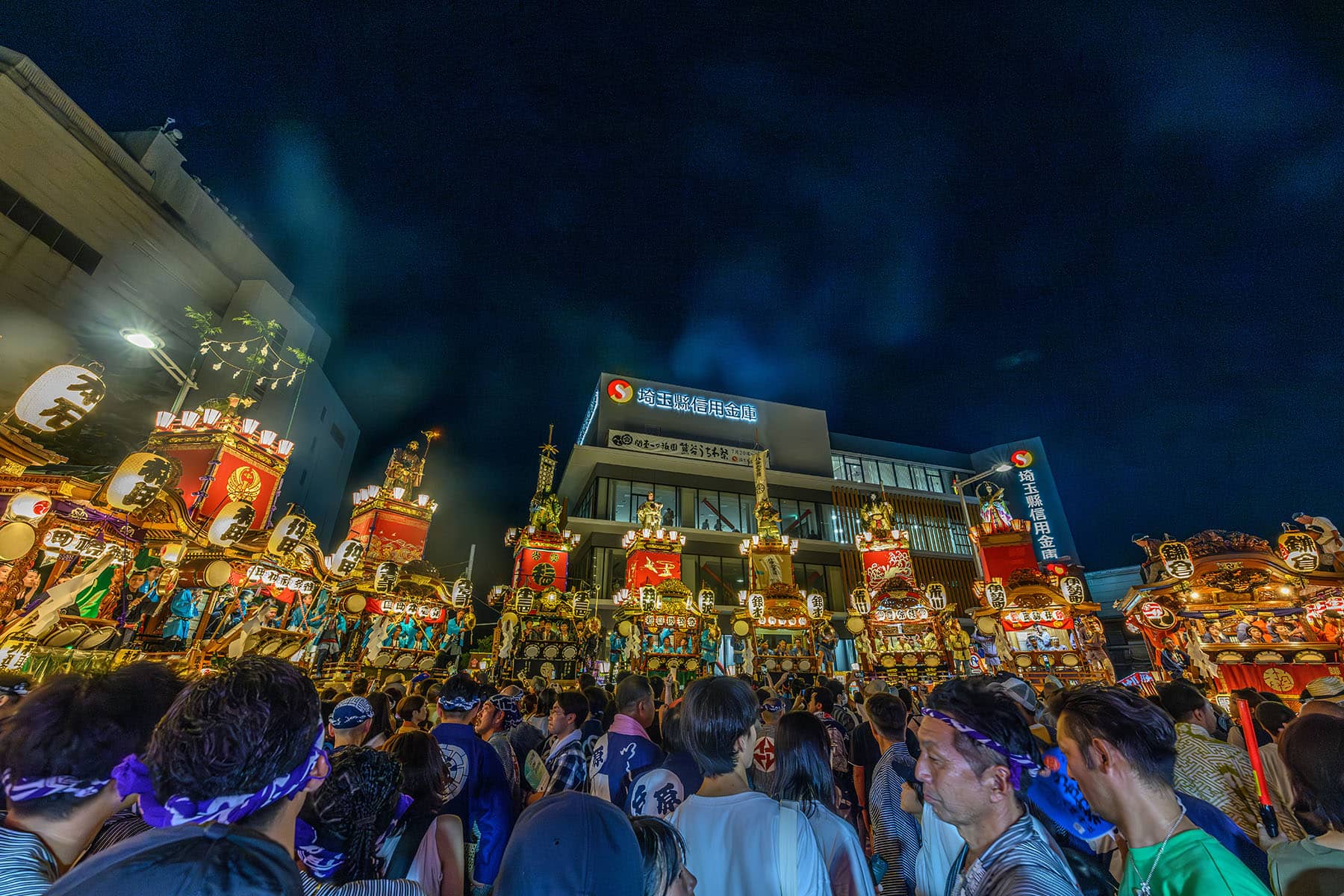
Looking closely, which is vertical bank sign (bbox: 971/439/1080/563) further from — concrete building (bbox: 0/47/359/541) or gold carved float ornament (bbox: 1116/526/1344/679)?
concrete building (bbox: 0/47/359/541)

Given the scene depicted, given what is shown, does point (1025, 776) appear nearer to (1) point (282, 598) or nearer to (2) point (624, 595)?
(1) point (282, 598)

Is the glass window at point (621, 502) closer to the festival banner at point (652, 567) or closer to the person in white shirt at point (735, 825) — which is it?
the festival banner at point (652, 567)

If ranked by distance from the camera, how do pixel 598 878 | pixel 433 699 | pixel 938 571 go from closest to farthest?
pixel 598 878
pixel 433 699
pixel 938 571

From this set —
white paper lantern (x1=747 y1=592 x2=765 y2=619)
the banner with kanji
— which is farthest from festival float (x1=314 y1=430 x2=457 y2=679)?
the banner with kanji

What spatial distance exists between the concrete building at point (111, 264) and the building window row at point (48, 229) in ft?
0.12

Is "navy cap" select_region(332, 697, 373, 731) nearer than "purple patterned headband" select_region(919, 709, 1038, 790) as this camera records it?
No

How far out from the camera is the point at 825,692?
789 centimetres

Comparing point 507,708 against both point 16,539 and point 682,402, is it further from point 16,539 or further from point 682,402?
point 682,402

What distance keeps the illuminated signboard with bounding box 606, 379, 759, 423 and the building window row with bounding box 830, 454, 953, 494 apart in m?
8.82

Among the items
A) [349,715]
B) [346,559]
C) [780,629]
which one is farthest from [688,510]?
[349,715]

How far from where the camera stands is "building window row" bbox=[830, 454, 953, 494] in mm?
45406

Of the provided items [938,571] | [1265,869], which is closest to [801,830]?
[1265,869]

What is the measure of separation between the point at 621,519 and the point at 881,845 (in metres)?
32.6

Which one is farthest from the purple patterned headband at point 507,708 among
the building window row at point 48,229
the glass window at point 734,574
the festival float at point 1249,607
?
the glass window at point 734,574
